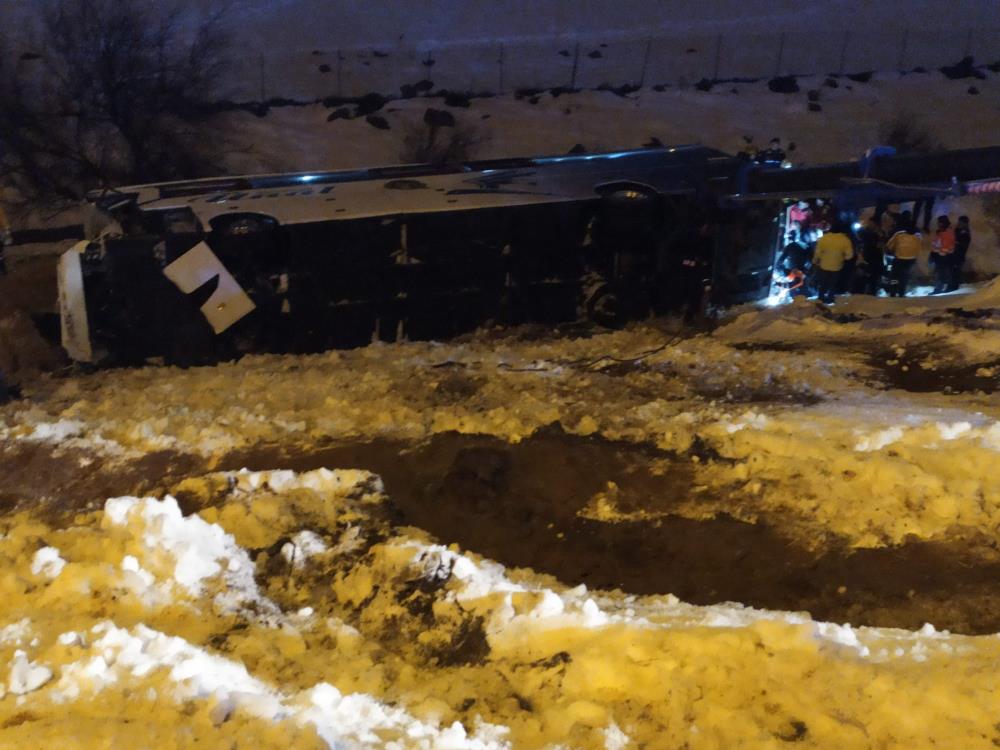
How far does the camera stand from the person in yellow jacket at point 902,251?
11.5 metres

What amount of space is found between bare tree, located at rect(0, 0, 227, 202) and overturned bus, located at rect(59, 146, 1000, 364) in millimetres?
9809

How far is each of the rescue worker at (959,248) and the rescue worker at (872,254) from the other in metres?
1.26

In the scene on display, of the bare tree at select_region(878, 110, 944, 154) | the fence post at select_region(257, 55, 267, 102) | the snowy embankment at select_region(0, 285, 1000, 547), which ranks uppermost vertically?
the fence post at select_region(257, 55, 267, 102)

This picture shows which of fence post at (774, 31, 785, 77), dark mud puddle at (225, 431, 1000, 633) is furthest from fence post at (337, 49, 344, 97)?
dark mud puddle at (225, 431, 1000, 633)

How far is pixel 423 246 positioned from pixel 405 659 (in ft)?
20.7

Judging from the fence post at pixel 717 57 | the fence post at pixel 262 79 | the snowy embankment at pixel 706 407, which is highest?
the fence post at pixel 717 57

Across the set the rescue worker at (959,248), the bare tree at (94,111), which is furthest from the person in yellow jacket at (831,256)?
the bare tree at (94,111)

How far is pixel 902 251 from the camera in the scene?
11.5m

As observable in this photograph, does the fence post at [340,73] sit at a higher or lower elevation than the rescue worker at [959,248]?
higher

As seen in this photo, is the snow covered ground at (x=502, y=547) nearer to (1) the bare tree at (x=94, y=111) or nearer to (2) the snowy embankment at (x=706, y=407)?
(2) the snowy embankment at (x=706, y=407)

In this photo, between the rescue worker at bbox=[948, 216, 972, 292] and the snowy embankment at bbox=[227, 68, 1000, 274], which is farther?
the snowy embankment at bbox=[227, 68, 1000, 274]

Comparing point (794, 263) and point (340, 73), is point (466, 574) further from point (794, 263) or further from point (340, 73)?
point (340, 73)

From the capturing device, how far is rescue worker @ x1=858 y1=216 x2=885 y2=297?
12.0 meters

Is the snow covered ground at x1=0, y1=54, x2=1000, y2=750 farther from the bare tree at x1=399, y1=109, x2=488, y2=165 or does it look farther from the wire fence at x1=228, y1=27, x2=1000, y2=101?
the wire fence at x1=228, y1=27, x2=1000, y2=101
